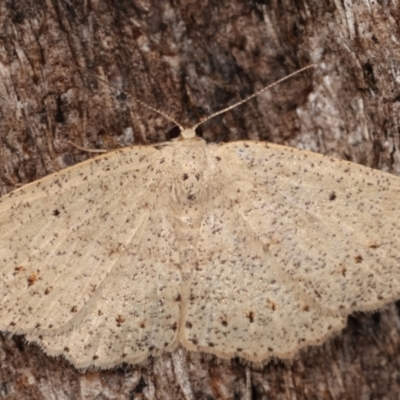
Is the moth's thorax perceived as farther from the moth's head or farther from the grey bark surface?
the grey bark surface

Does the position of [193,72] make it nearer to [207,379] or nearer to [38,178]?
[38,178]

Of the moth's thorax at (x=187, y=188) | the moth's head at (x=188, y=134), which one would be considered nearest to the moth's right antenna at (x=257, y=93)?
the moth's head at (x=188, y=134)

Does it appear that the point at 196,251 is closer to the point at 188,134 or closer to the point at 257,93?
the point at 188,134

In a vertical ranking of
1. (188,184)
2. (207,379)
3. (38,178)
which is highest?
(38,178)

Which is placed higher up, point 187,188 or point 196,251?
point 187,188

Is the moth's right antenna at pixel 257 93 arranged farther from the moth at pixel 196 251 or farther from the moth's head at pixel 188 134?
the moth at pixel 196 251

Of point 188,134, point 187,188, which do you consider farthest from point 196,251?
point 188,134

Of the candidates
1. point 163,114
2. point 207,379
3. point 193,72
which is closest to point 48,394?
point 207,379

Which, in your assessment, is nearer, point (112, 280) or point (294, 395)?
point (112, 280)

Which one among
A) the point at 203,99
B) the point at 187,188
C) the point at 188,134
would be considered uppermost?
the point at 203,99
